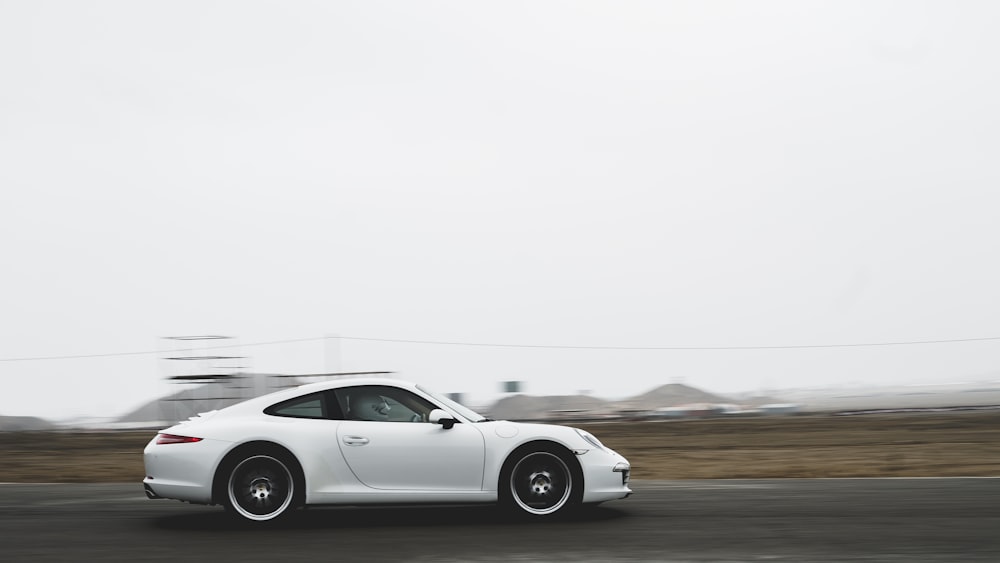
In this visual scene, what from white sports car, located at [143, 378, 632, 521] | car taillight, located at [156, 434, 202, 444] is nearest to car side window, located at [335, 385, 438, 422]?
white sports car, located at [143, 378, 632, 521]

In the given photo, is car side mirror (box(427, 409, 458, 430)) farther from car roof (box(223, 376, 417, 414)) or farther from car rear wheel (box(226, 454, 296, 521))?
car rear wheel (box(226, 454, 296, 521))

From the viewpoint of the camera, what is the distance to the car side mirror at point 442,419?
313 inches

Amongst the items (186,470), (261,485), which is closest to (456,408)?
(261,485)

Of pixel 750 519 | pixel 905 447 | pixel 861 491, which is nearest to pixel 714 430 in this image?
pixel 905 447

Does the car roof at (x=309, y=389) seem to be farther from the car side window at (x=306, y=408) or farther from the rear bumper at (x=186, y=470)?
the rear bumper at (x=186, y=470)

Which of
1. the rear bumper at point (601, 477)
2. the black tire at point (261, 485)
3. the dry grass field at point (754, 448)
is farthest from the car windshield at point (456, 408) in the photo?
the dry grass field at point (754, 448)

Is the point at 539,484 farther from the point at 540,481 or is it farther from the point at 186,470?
the point at 186,470

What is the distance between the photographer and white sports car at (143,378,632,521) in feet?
25.6

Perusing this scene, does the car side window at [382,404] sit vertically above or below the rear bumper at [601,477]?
above

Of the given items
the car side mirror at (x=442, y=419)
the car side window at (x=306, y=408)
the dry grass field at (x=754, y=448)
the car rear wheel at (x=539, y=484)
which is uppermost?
the car side window at (x=306, y=408)

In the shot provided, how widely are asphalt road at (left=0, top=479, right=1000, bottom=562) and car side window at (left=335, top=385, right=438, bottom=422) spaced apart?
0.85m

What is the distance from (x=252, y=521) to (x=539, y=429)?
2361 millimetres

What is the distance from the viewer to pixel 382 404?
8.16 meters

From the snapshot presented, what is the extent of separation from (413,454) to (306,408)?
3.19 feet
